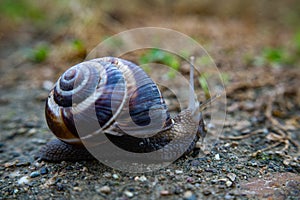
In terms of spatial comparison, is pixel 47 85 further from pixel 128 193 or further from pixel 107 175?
pixel 128 193

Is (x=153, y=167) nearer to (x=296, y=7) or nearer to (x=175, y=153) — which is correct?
(x=175, y=153)

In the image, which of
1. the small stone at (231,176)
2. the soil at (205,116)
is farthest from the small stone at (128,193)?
the small stone at (231,176)

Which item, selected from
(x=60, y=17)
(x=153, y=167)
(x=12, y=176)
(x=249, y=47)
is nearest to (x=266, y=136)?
(x=153, y=167)

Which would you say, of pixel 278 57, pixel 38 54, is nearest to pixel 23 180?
pixel 38 54

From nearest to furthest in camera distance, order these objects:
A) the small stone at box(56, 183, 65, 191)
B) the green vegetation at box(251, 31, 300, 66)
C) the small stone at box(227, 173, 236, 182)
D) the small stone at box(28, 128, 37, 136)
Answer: the small stone at box(56, 183, 65, 191) → the small stone at box(227, 173, 236, 182) → the small stone at box(28, 128, 37, 136) → the green vegetation at box(251, 31, 300, 66)

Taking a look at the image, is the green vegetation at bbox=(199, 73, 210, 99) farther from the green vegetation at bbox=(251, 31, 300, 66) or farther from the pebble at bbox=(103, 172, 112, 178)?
the pebble at bbox=(103, 172, 112, 178)

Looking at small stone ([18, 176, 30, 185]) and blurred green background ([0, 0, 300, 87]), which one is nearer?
small stone ([18, 176, 30, 185])

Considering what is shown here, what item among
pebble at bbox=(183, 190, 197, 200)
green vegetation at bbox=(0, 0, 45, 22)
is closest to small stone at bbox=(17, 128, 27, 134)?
pebble at bbox=(183, 190, 197, 200)
